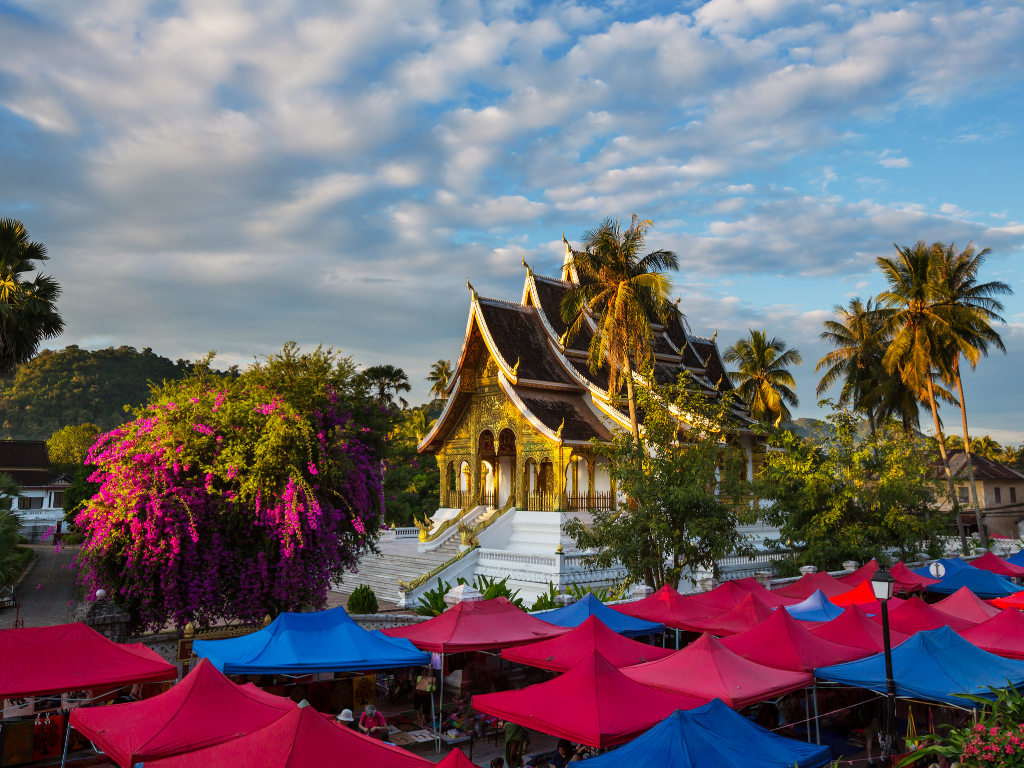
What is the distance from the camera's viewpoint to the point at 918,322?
3031 centimetres

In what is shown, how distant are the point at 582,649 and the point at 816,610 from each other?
18.5ft

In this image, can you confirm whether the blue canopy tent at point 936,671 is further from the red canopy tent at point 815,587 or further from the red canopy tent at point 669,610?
the red canopy tent at point 815,587

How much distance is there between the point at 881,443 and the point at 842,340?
1846 centimetres

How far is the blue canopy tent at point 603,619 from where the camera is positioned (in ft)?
41.0

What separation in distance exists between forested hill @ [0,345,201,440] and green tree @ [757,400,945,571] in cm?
6679

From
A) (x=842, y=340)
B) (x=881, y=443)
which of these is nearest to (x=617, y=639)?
(x=881, y=443)

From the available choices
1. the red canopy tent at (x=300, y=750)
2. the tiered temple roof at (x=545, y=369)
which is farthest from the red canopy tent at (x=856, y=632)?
the tiered temple roof at (x=545, y=369)

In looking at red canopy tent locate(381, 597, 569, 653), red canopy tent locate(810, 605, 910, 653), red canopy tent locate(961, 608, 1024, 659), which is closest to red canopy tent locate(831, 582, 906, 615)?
red canopy tent locate(961, 608, 1024, 659)

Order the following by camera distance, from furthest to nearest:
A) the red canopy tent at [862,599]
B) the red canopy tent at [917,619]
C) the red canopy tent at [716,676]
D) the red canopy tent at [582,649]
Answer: the red canopy tent at [862,599]
the red canopy tent at [917,619]
the red canopy tent at [582,649]
the red canopy tent at [716,676]

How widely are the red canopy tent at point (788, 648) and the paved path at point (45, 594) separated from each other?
39.0 ft

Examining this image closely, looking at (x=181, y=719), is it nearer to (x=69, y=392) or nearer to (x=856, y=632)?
(x=856, y=632)

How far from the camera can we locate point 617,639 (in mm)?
10547

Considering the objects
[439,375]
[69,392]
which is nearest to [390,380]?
[439,375]

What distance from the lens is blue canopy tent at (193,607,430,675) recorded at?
9.20m
